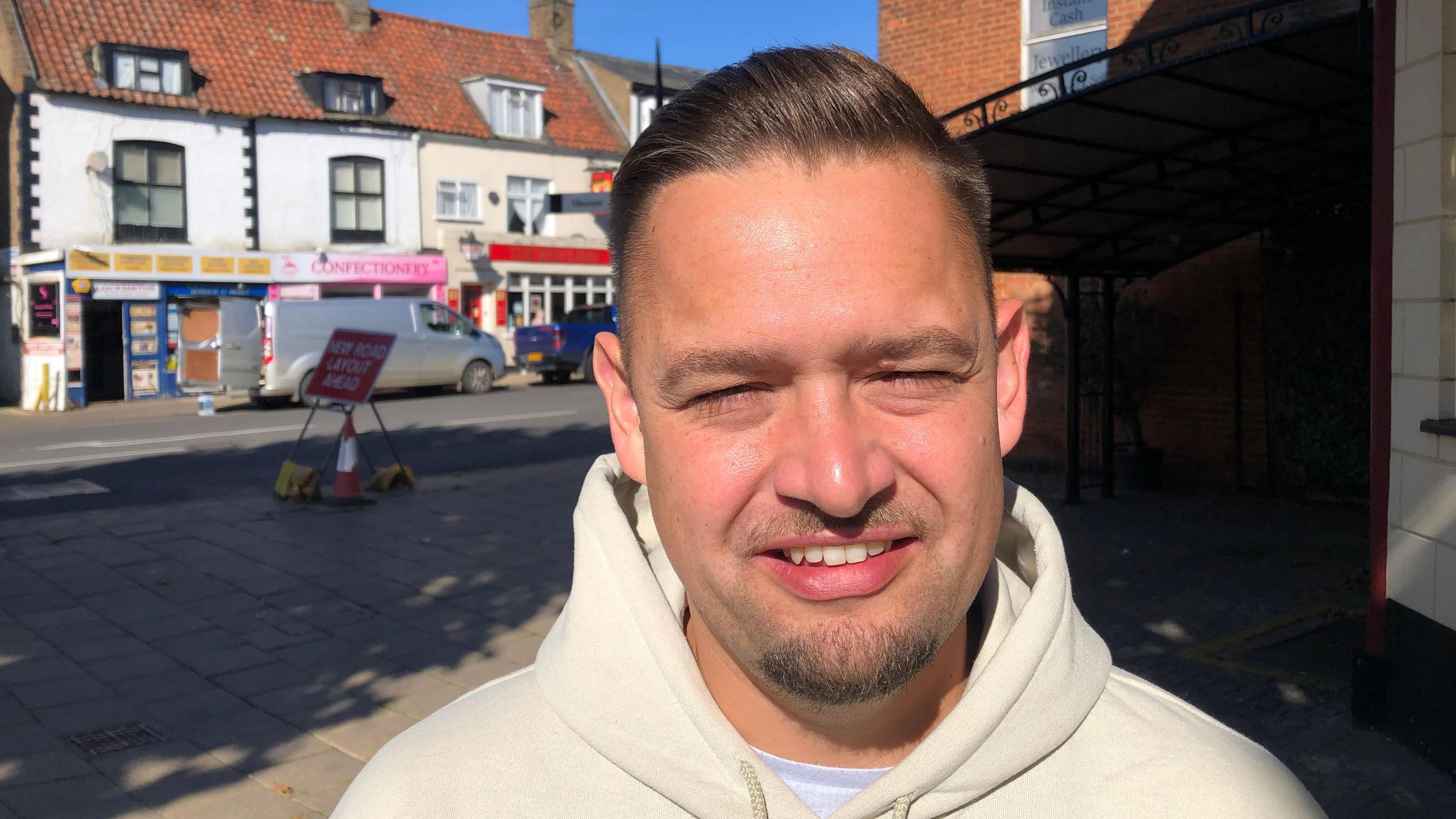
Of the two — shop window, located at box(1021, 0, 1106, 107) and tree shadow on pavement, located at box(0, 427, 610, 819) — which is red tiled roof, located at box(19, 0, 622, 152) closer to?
tree shadow on pavement, located at box(0, 427, 610, 819)

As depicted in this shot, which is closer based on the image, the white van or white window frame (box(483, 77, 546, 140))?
the white van

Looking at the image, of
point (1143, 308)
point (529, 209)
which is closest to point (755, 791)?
point (1143, 308)

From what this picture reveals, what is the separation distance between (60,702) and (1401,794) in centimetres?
613

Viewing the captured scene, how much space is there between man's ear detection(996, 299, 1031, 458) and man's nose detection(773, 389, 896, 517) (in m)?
0.28

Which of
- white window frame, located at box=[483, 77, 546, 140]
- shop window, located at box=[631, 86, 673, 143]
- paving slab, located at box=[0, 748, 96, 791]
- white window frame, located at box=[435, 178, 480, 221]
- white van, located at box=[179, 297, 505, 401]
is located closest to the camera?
paving slab, located at box=[0, 748, 96, 791]

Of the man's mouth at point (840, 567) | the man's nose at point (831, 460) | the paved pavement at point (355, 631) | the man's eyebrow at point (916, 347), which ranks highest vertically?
the man's eyebrow at point (916, 347)

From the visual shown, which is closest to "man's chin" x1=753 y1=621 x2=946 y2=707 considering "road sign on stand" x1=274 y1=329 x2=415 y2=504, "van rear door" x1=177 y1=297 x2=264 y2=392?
"road sign on stand" x1=274 y1=329 x2=415 y2=504

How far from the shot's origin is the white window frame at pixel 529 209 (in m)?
31.8

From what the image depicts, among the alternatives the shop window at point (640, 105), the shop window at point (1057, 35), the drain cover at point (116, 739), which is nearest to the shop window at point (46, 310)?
the shop window at point (640, 105)

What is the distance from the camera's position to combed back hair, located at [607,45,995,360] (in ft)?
4.91

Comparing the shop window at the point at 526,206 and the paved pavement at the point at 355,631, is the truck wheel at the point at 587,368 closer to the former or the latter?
the shop window at the point at 526,206

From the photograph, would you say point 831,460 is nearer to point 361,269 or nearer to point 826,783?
point 826,783

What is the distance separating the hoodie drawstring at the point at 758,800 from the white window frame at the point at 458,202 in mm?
30170

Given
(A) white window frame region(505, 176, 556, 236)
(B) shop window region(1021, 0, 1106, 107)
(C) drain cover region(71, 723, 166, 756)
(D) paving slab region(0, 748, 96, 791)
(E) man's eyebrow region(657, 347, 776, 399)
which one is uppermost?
(A) white window frame region(505, 176, 556, 236)
